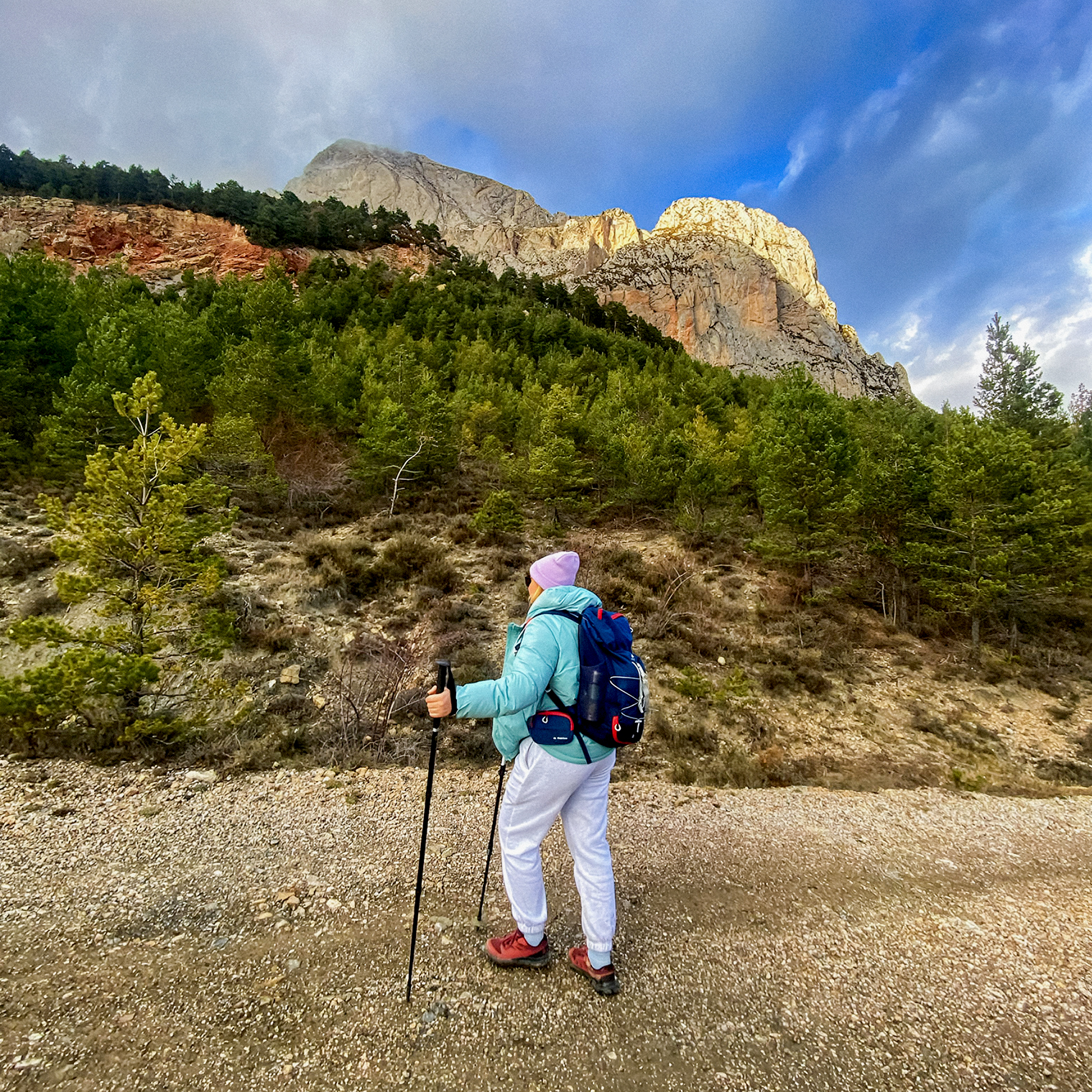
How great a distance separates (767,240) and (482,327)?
3969 inches

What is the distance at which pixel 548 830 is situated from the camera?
294 cm

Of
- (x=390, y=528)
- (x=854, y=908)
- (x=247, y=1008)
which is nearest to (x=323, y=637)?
(x=390, y=528)

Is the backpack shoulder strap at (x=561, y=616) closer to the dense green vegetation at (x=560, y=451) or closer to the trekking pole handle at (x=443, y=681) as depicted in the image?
the trekking pole handle at (x=443, y=681)

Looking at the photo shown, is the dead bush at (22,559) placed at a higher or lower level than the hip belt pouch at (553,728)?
lower

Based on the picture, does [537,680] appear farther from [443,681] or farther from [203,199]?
[203,199]

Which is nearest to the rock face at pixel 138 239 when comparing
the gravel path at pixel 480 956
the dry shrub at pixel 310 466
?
the dry shrub at pixel 310 466

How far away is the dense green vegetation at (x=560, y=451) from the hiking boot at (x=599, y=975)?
21.7 feet

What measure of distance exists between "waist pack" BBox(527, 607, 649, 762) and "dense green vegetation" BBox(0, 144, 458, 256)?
233ft

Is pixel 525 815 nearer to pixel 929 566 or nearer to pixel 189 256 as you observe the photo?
pixel 929 566

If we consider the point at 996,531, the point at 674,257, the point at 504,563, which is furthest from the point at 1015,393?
the point at 674,257

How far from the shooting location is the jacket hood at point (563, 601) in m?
2.92

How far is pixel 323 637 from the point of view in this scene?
11375 millimetres

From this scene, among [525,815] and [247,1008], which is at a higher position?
[525,815]

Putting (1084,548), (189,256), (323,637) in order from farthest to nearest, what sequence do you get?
(189,256) < (1084,548) < (323,637)
